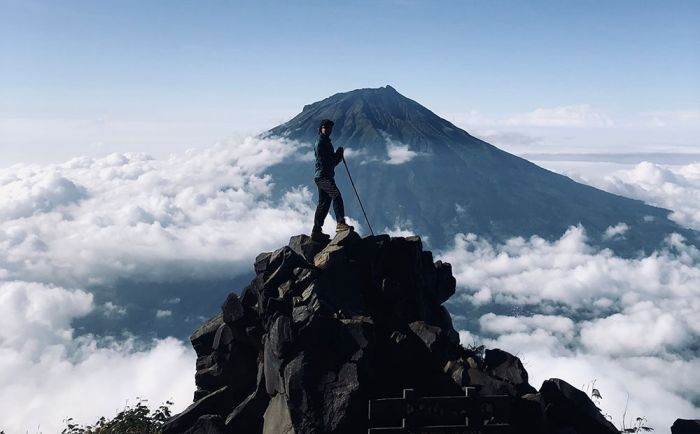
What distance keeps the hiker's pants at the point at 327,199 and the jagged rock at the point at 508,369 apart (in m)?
6.92

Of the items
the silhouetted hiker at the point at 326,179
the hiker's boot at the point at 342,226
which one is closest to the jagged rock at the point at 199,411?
the silhouetted hiker at the point at 326,179

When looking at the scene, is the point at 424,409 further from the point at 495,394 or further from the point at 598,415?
the point at 598,415

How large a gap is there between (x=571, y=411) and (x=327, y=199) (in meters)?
10.1

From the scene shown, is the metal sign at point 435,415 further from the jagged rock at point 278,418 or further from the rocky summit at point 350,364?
the jagged rock at point 278,418

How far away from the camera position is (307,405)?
14305mm

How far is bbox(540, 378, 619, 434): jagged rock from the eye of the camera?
50.5ft

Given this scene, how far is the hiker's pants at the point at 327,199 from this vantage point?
1975 cm

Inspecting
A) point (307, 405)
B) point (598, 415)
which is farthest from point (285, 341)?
point (598, 415)

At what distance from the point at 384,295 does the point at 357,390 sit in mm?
4980

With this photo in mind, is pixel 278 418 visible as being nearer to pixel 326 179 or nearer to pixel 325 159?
pixel 326 179

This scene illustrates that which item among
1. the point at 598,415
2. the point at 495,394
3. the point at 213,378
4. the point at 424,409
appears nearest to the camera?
the point at 424,409

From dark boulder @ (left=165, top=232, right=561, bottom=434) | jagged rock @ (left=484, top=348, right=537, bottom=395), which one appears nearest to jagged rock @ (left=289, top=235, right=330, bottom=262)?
dark boulder @ (left=165, top=232, right=561, bottom=434)

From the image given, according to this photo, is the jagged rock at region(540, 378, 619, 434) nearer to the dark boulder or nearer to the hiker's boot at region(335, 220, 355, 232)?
the dark boulder

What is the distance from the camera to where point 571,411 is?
15594 millimetres
